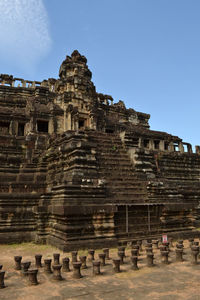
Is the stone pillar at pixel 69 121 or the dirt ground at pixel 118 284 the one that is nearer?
the dirt ground at pixel 118 284

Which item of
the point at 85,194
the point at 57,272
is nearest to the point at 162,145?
the point at 85,194

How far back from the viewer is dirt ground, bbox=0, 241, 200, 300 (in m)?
5.52

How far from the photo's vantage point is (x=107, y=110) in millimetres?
35031

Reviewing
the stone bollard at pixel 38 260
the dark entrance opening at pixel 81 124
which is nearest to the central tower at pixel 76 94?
the dark entrance opening at pixel 81 124

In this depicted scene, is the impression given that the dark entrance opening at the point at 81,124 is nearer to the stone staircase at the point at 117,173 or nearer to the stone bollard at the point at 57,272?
the stone staircase at the point at 117,173

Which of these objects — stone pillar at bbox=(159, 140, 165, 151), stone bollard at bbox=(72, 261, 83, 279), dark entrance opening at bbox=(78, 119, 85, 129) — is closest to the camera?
stone bollard at bbox=(72, 261, 83, 279)

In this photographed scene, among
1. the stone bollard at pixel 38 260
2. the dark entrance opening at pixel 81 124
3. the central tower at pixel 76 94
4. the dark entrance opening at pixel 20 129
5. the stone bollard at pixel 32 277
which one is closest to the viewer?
the stone bollard at pixel 32 277

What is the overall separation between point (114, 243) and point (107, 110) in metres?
26.3

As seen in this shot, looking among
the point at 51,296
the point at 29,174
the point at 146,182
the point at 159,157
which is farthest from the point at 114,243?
the point at 159,157

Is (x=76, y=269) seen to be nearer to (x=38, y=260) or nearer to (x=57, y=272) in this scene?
(x=57, y=272)

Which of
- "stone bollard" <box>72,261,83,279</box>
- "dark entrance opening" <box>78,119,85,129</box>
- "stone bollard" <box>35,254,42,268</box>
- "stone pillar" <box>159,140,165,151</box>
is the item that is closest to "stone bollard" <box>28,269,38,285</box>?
"stone bollard" <box>72,261,83,279</box>

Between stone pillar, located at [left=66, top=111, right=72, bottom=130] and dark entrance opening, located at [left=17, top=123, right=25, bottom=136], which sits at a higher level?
stone pillar, located at [left=66, top=111, right=72, bottom=130]

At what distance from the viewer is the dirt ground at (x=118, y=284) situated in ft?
18.1

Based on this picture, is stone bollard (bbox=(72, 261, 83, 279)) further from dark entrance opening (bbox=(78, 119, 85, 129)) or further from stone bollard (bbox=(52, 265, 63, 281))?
dark entrance opening (bbox=(78, 119, 85, 129))
